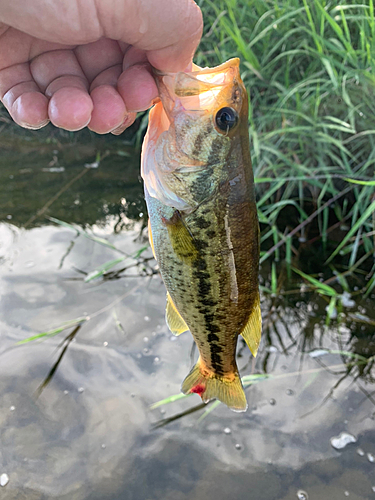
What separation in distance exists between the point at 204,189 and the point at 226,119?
9.7 inches

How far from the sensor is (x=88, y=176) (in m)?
5.45

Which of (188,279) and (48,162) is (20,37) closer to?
(188,279)

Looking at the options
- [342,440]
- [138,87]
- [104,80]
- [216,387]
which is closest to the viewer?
[138,87]

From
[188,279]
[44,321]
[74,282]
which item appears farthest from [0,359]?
[188,279]

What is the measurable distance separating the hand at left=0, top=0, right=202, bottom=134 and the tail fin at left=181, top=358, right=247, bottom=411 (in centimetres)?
107

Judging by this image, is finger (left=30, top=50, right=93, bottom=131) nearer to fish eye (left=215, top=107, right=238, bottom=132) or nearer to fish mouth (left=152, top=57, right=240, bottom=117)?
fish mouth (left=152, top=57, right=240, bottom=117)

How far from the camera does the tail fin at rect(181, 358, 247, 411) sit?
5.55 feet

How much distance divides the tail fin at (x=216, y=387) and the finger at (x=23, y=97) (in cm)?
115

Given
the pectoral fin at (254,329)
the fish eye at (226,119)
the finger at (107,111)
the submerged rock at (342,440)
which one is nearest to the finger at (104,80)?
the finger at (107,111)

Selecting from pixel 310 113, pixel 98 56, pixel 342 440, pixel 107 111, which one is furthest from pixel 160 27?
pixel 310 113

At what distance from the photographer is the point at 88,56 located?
1.62 metres

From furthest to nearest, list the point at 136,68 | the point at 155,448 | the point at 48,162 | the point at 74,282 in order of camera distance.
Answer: the point at 48,162
the point at 74,282
the point at 155,448
the point at 136,68

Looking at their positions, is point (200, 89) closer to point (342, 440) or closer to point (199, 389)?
point (199, 389)

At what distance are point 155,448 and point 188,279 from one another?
1.40m
